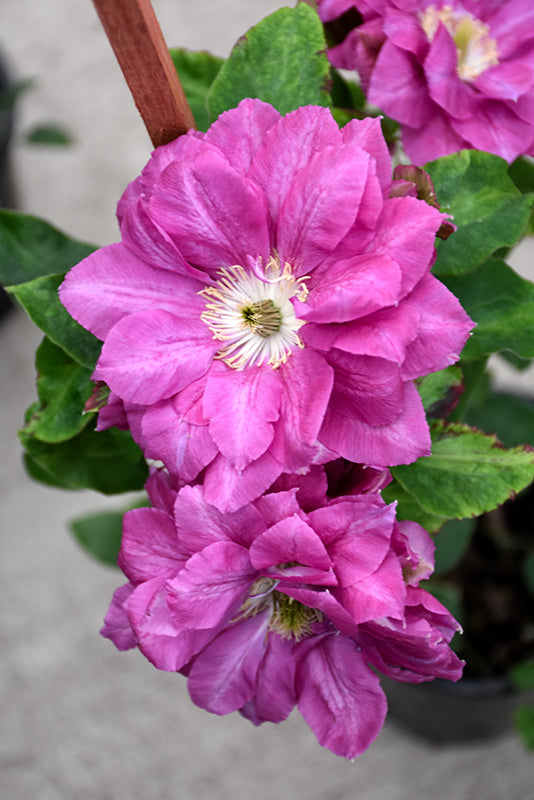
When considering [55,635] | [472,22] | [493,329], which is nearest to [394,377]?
[493,329]

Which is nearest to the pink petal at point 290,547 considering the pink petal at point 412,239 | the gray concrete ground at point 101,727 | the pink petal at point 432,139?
the pink petal at point 412,239

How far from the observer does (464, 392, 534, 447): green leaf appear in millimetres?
741

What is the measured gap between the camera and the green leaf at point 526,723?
0.84 m

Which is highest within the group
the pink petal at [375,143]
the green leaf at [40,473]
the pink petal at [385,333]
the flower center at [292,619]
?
the pink petal at [375,143]

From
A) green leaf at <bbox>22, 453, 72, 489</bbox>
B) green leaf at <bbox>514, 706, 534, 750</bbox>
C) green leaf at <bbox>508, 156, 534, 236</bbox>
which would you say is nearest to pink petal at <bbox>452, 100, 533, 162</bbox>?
green leaf at <bbox>508, 156, 534, 236</bbox>

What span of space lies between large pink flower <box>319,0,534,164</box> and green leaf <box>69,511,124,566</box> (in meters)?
0.50

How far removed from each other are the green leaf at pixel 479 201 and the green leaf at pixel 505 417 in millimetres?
339

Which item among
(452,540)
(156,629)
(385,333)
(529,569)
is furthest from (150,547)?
(529,569)

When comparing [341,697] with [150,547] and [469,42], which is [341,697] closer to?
[150,547]

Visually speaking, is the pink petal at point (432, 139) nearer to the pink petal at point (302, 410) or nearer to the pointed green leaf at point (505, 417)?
the pink petal at point (302, 410)

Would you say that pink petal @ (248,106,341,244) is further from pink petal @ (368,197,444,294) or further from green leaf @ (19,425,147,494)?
green leaf @ (19,425,147,494)

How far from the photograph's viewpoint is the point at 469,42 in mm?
478

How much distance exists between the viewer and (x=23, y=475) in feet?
4.03

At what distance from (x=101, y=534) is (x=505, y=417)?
0.40m
